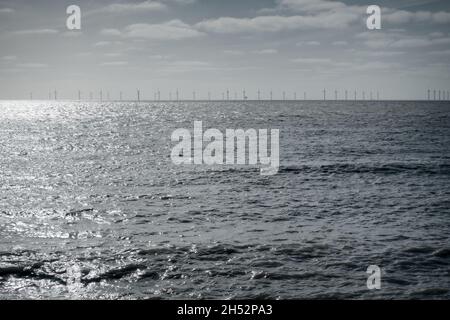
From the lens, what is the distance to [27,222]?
28.5 metres

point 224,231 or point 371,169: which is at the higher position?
point 371,169

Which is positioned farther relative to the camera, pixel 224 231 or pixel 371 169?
pixel 371 169

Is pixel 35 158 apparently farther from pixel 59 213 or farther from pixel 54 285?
pixel 54 285

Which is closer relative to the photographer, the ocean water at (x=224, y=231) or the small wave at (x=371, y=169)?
the ocean water at (x=224, y=231)

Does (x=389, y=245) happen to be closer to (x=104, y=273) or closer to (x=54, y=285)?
(x=104, y=273)

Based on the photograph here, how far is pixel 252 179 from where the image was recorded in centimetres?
4497

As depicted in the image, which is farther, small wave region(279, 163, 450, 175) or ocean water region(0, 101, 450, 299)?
small wave region(279, 163, 450, 175)

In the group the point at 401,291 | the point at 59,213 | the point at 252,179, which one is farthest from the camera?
the point at 252,179

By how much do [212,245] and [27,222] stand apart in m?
13.0

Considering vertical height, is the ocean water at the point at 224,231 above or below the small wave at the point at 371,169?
below

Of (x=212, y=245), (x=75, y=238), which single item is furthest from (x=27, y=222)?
(x=212, y=245)

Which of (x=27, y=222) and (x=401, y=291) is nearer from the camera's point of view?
(x=401, y=291)

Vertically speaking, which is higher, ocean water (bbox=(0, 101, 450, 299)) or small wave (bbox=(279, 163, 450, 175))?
small wave (bbox=(279, 163, 450, 175))
